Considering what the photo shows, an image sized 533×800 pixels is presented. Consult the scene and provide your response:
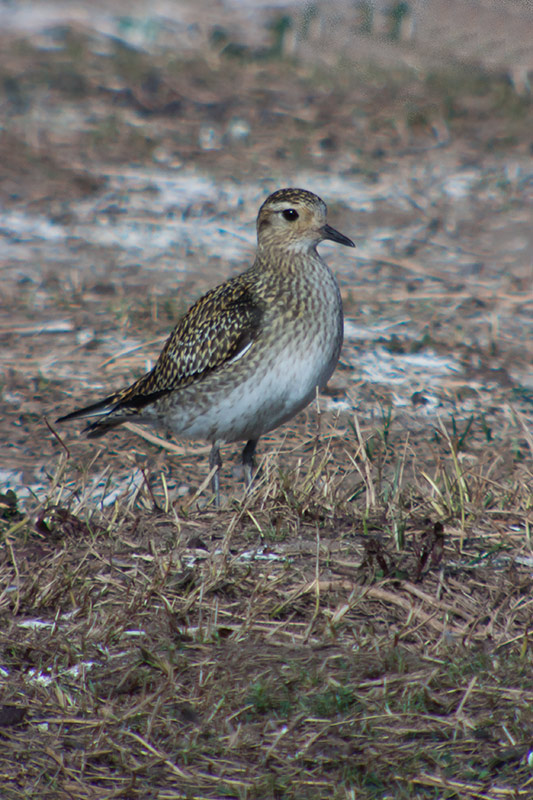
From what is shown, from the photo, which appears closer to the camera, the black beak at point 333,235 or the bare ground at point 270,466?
the bare ground at point 270,466

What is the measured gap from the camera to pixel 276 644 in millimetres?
3891

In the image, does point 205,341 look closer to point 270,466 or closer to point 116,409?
point 116,409

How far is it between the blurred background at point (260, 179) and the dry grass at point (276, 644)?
1763 millimetres

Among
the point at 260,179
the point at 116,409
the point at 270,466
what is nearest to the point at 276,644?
the point at 270,466

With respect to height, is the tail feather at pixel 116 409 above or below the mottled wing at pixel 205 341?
below

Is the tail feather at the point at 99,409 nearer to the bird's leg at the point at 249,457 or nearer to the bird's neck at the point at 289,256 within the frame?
the bird's leg at the point at 249,457

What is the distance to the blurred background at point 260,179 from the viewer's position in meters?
7.53

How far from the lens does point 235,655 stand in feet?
12.5

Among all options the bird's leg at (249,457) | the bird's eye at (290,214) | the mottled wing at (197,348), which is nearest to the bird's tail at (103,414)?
the mottled wing at (197,348)

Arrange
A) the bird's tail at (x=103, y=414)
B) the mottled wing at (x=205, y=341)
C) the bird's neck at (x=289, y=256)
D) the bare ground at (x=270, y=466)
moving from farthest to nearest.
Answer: the bird's tail at (x=103, y=414)
the bird's neck at (x=289, y=256)
the mottled wing at (x=205, y=341)
the bare ground at (x=270, y=466)

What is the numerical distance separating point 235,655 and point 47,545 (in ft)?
3.75

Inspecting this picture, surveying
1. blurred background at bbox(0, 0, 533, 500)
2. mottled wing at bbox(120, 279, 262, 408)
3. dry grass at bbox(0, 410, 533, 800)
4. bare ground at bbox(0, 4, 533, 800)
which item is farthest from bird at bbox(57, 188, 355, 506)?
blurred background at bbox(0, 0, 533, 500)

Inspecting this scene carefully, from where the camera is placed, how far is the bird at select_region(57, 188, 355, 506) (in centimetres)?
540

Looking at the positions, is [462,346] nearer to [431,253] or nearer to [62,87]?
[431,253]
